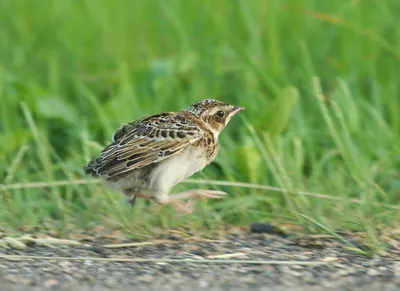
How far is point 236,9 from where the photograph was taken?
9.49 m

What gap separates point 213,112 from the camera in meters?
6.34

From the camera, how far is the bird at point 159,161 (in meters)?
5.89

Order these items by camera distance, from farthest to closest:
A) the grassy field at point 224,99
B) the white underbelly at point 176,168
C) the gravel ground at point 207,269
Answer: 1. the grassy field at point 224,99
2. the white underbelly at point 176,168
3. the gravel ground at point 207,269

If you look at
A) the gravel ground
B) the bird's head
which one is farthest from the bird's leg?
the bird's head

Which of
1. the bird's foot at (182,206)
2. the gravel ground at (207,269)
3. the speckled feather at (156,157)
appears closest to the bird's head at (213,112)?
the speckled feather at (156,157)

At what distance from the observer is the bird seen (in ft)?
19.3

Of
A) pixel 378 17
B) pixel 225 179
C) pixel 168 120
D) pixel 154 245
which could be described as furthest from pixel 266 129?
pixel 378 17

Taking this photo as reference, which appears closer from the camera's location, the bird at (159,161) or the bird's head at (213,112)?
the bird at (159,161)

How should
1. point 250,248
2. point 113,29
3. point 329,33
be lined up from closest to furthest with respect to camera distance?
point 250,248, point 329,33, point 113,29

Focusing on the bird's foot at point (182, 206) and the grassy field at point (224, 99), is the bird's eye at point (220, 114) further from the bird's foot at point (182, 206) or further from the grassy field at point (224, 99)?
the bird's foot at point (182, 206)

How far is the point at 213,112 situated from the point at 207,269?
1.38 meters

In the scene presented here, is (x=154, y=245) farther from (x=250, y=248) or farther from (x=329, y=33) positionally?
(x=329, y=33)

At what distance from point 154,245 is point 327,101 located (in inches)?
120

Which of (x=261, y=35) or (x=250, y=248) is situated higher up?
(x=261, y=35)
